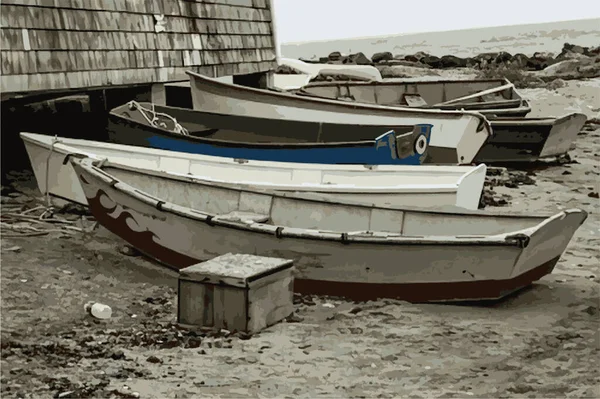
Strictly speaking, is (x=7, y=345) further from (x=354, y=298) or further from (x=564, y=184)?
(x=564, y=184)

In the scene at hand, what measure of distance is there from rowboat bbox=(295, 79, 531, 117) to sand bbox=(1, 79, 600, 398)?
Answer: 9728 mm

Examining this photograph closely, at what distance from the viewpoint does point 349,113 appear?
13.4 metres

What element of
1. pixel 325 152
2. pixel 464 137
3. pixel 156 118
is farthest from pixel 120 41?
pixel 464 137

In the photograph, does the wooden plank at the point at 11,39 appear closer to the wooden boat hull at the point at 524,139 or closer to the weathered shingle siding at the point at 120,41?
the weathered shingle siding at the point at 120,41

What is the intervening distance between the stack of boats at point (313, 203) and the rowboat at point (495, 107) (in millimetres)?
2304

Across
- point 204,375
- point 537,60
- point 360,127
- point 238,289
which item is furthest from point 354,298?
point 537,60

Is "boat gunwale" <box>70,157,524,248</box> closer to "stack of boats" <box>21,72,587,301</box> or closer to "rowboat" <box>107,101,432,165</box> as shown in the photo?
"stack of boats" <box>21,72,587,301</box>

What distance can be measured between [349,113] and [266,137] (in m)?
2.22

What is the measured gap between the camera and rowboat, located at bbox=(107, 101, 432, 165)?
33.6 ft

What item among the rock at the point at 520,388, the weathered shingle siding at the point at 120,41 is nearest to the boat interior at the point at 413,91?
the weathered shingle siding at the point at 120,41

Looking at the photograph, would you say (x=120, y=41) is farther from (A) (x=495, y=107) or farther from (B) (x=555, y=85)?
(B) (x=555, y=85)

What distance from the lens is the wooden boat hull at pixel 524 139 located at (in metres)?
14.8

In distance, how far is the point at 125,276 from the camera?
7.85 metres

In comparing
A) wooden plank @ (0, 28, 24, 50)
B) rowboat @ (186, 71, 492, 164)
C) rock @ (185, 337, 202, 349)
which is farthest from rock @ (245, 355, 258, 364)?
rowboat @ (186, 71, 492, 164)
